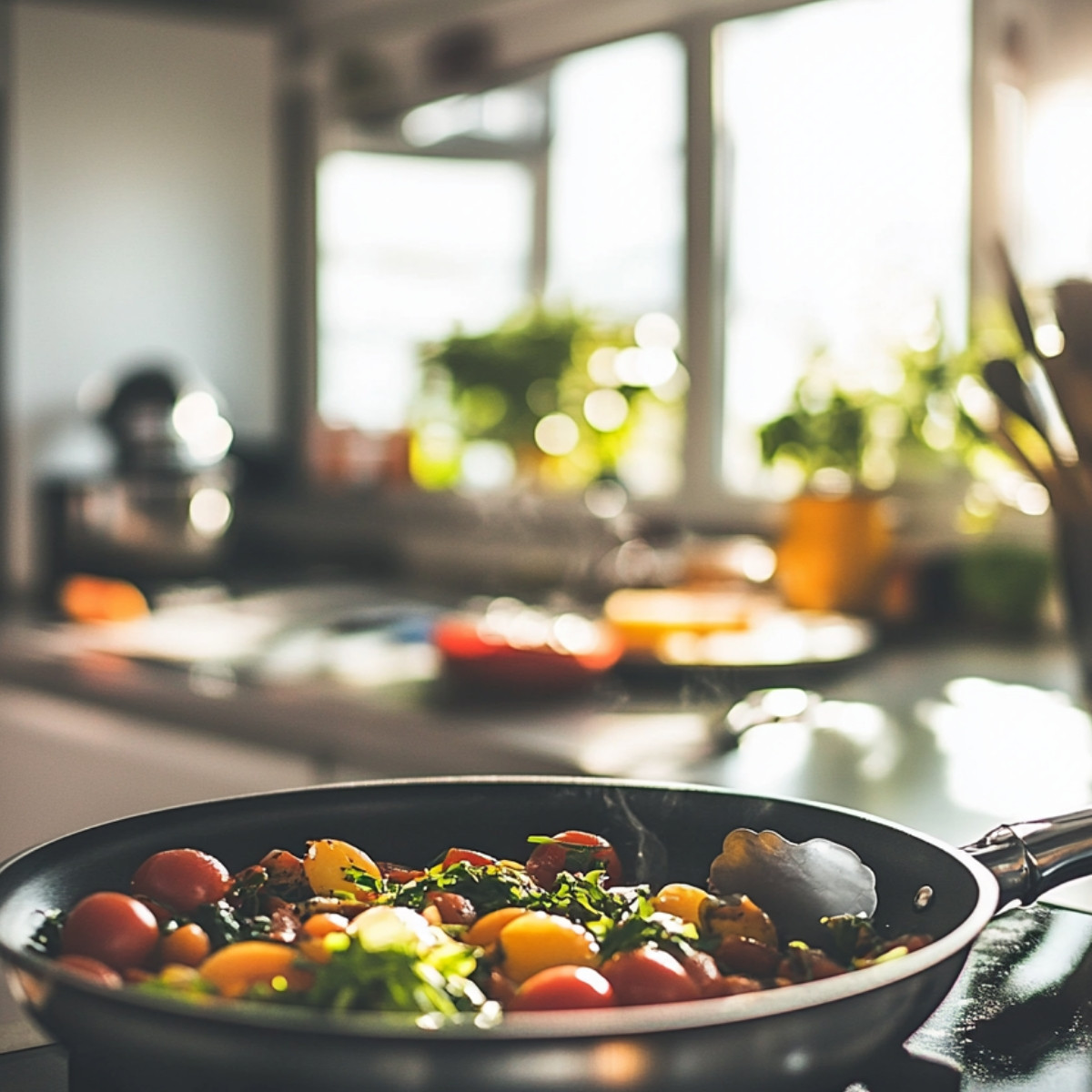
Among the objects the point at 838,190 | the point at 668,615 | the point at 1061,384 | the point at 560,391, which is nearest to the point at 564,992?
the point at 1061,384

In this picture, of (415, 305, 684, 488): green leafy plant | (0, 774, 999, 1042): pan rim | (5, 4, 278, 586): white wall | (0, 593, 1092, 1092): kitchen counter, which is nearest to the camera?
(0, 774, 999, 1042): pan rim

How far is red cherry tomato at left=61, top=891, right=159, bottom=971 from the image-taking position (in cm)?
46

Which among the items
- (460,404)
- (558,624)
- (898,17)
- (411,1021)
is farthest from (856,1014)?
(460,404)

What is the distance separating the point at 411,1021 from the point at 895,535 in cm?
194

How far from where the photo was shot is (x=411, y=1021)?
14.7 inches

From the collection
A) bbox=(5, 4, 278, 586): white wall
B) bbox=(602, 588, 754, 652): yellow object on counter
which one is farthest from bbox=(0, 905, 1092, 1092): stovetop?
bbox=(5, 4, 278, 586): white wall

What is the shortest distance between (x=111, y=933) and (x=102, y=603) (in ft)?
6.59

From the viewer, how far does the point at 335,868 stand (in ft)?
1.84

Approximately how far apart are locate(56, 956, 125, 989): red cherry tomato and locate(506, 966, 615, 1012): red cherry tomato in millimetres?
118

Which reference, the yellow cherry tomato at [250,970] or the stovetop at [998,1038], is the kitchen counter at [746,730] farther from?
the yellow cherry tomato at [250,970]

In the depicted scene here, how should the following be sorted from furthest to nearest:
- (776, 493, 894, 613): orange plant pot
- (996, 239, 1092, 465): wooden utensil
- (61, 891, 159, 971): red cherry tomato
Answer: (776, 493, 894, 613): orange plant pot < (996, 239, 1092, 465): wooden utensil < (61, 891, 159, 971): red cherry tomato

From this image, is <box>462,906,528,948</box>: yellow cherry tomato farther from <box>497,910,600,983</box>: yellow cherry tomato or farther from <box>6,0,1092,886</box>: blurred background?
<box>6,0,1092,886</box>: blurred background

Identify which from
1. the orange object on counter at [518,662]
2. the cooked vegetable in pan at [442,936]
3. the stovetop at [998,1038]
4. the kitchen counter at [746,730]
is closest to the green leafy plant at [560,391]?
the kitchen counter at [746,730]

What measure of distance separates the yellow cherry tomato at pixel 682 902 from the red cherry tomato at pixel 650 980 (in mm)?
73
